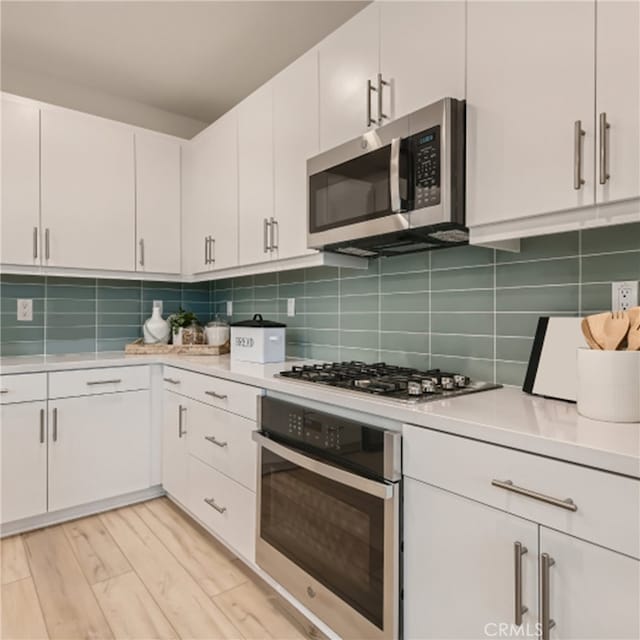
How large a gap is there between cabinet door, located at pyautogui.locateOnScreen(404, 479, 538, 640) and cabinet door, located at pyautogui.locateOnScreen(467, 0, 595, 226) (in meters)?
0.80

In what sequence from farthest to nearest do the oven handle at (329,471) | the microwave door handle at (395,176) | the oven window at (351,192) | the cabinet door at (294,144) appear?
the cabinet door at (294,144) < the oven window at (351,192) < the microwave door handle at (395,176) < the oven handle at (329,471)

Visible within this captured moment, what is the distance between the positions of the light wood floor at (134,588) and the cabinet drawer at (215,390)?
69 cm

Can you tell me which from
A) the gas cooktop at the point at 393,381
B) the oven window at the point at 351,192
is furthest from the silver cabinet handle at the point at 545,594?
the oven window at the point at 351,192

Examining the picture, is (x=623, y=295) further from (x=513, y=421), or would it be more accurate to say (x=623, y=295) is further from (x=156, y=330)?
(x=156, y=330)

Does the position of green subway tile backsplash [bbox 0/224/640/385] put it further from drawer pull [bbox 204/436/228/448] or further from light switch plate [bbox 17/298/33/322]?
drawer pull [bbox 204/436/228/448]

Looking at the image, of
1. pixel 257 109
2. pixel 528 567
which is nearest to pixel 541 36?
pixel 528 567

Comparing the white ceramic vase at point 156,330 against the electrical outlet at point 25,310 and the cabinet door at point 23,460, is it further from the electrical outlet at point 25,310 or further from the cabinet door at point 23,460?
the cabinet door at point 23,460

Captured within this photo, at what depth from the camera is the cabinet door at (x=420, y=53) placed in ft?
4.59

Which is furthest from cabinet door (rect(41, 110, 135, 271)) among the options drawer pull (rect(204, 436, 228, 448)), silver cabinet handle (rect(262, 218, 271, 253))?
drawer pull (rect(204, 436, 228, 448))

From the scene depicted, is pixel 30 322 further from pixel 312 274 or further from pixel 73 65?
pixel 312 274

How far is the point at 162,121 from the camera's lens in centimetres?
325

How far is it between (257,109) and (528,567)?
7.25 ft

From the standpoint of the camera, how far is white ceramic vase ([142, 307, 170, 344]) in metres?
2.98

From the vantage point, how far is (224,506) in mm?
2004
